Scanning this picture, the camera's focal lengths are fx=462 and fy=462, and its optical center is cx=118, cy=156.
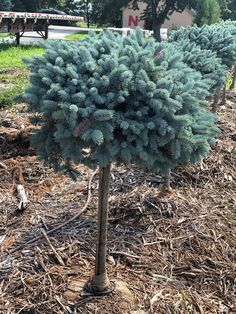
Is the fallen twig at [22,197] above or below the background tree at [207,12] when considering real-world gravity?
below

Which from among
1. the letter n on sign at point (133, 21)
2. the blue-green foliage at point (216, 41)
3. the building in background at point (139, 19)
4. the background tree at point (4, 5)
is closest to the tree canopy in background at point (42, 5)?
the background tree at point (4, 5)

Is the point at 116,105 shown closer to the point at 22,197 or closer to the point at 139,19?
the point at 22,197

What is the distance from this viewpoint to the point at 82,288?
2830 millimetres

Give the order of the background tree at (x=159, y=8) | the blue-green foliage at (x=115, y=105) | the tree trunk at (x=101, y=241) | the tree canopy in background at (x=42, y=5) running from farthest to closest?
1. the tree canopy in background at (x=42, y=5)
2. the background tree at (x=159, y=8)
3. the tree trunk at (x=101, y=241)
4. the blue-green foliage at (x=115, y=105)

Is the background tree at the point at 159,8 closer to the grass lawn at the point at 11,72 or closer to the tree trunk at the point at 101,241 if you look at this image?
the grass lawn at the point at 11,72

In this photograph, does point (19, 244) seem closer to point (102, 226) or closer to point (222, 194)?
point (102, 226)

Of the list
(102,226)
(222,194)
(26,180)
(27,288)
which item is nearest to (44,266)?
(27,288)

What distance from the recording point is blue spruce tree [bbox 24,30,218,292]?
2221 millimetres

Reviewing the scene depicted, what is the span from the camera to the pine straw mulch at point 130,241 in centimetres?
280

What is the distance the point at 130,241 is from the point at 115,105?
136 centimetres

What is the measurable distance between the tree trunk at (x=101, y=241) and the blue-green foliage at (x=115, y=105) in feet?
0.81

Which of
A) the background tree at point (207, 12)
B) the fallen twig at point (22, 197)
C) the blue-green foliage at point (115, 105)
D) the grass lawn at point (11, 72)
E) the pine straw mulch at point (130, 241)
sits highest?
the background tree at point (207, 12)

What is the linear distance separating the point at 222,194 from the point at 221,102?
3443mm

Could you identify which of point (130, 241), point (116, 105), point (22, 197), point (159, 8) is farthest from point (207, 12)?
point (116, 105)
